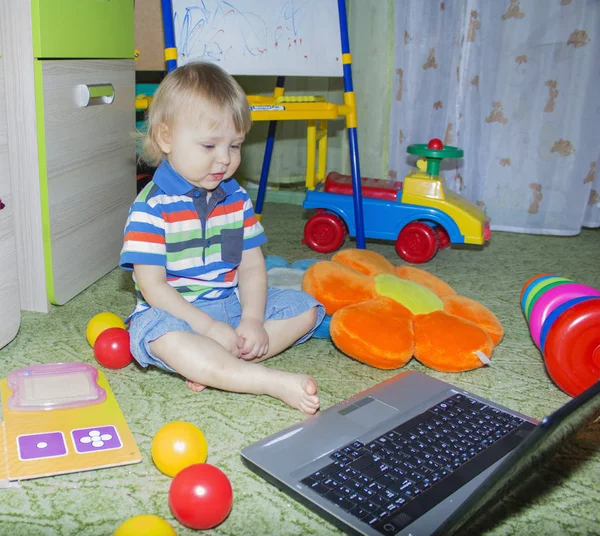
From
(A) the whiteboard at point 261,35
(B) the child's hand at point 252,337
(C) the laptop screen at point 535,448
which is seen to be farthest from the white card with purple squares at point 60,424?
(A) the whiteboard at point 261,35

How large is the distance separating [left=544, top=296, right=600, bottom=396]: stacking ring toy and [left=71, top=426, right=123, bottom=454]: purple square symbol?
648 mm

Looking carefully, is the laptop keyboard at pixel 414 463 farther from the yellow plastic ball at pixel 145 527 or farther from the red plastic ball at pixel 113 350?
the red plastic ball at pixel 113 350

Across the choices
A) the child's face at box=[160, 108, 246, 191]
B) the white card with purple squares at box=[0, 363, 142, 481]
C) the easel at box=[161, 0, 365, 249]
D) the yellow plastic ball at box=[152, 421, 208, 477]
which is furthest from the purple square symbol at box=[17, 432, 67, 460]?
the easel at box=[161, 0, 365, 249]

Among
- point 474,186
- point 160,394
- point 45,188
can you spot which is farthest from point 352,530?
point 474,186

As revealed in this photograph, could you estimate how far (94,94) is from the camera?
134cm

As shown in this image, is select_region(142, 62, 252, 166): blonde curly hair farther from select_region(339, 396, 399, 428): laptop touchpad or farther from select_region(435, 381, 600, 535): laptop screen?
select_region(435, 381, 600, 535): laptop screen

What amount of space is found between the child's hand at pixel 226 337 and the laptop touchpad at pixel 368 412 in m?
0.23

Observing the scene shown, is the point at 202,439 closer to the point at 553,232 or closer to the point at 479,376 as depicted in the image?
the point at 479,376

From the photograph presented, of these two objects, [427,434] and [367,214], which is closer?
[427,434]

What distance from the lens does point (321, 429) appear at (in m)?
0.83

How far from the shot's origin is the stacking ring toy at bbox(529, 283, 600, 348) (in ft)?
3.74

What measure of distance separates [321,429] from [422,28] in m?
1.53

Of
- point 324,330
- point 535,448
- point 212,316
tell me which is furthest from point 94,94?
point 535,448

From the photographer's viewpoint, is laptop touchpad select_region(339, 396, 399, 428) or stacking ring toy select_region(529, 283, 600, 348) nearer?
laptop touchpad select_region(339, 396, 399, 428)
